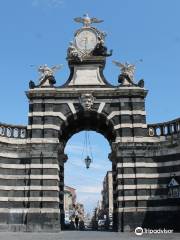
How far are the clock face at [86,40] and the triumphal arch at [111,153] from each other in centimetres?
10

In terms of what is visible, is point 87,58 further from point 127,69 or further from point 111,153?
point 111,153

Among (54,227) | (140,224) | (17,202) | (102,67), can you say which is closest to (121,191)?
(140,224)

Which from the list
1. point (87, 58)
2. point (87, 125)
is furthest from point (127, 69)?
point (87, 125)

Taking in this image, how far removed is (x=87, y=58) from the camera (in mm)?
39719

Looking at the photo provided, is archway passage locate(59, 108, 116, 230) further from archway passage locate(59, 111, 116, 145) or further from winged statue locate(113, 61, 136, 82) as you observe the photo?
winged statue locate(113, 61, 136, 82)

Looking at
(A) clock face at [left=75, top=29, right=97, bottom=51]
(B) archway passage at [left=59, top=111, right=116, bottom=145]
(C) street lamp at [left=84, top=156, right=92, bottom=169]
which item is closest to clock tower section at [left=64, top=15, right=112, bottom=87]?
(A) clock face at [left=75, top=29, right=97, bottom=51]

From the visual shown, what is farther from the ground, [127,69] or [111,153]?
[127,69]

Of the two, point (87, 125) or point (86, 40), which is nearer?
point (86, 40)

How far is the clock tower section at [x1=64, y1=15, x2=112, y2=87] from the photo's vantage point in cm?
3916

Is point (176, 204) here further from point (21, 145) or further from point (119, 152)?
point (21, 145)

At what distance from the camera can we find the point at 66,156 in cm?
4109

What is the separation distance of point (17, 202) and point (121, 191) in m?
9.18

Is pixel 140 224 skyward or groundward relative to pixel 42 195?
groundward

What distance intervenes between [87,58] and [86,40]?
1961 mm
